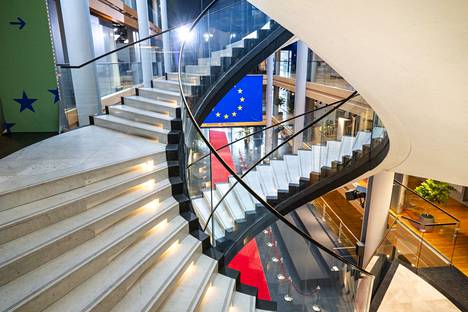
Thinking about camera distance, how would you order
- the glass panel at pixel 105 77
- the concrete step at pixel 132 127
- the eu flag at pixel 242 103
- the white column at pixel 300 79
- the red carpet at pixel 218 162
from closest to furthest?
the concrete step at pixel 132 127 < the glass panel at pixel 105 77 < the eu flag at pixel 242 103 < the white column at pixel 300 79 < the red carpet at pixel 218 162

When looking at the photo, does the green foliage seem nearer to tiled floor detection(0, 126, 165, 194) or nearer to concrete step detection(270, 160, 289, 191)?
concrete step detection(270, 160, 289, 191)

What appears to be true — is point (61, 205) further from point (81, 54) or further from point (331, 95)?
point (331, 95)

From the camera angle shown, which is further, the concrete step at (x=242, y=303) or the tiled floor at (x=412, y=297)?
the tiled floor at (x=412, y=297)

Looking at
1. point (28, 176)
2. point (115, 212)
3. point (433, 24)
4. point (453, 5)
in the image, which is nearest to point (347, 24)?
point (433, 24)

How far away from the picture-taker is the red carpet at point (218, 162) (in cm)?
882

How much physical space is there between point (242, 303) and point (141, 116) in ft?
11.1

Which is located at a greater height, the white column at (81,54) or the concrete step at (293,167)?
the white column at (81,54)

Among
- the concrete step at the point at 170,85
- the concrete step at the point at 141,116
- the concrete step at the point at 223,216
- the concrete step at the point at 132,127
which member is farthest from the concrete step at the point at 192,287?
the concrete step at the point at 170,85

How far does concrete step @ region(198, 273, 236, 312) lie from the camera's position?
279 centimetres

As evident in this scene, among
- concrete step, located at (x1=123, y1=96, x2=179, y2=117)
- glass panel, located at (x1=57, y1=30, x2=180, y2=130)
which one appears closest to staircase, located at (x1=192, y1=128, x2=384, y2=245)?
concrete step, located at (x1=123, y1=96, x2=179, y2=117)

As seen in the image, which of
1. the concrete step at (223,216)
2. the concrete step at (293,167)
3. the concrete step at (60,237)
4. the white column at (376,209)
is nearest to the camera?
the concrete step at (60,237)

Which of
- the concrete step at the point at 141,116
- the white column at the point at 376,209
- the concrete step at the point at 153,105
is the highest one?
the concrete step at the point at 153,105

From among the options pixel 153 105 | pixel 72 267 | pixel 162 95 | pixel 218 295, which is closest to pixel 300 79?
pixel 162 95

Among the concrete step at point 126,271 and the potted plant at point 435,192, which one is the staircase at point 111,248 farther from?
the potted plant at point 435,192
